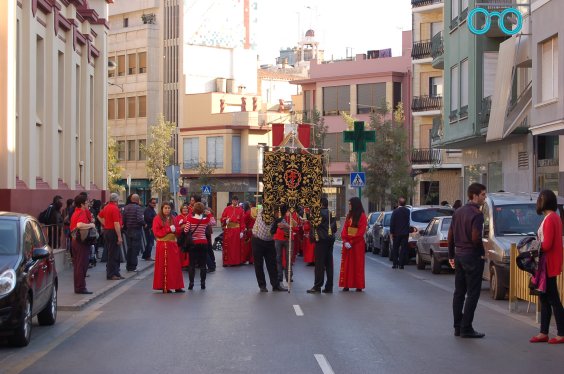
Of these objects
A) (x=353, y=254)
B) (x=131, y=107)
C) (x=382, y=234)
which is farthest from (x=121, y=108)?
(x=353, y=254)

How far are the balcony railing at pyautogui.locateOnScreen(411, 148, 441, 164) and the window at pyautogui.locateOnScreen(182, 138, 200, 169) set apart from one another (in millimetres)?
24124

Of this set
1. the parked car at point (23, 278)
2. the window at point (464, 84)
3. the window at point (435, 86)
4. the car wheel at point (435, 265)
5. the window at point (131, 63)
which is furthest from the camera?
the window at point (131, 63)

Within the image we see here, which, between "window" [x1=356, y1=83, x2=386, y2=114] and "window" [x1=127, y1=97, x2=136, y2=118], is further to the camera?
"window" [x1=127, y1=97, x2=136, y2=118]

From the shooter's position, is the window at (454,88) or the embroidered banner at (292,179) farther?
the window at (454,88)

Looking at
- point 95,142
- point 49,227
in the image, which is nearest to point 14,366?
point 49,227

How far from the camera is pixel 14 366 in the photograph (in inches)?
438

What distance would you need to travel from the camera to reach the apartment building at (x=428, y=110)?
59.6 m

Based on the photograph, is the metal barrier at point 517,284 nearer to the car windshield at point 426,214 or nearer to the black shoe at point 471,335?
the black shoe at point 471,335

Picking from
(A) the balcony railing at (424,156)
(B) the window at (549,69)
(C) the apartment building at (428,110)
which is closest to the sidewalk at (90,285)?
(B) the window at (549,69)

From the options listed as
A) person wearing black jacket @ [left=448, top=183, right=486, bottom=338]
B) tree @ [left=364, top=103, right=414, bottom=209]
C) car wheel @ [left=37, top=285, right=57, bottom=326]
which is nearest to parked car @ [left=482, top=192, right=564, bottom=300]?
person wearing black jacket @ [left=448, top=183, right=486, bottom=338]

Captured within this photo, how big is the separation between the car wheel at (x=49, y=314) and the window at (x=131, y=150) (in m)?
68.0

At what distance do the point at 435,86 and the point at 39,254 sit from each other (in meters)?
50.2

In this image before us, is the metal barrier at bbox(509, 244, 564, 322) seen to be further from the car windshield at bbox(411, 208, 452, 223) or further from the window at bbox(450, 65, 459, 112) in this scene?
the window at bbox(450, 65, 459, 112)

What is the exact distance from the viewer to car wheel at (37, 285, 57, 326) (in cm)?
1451
